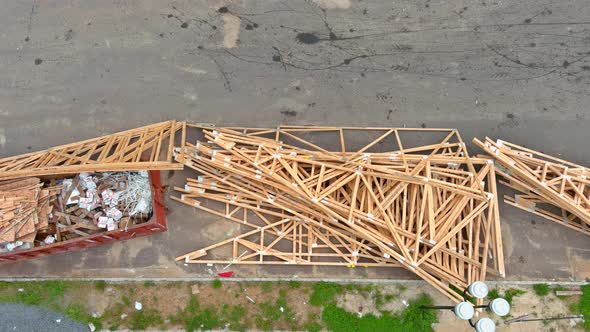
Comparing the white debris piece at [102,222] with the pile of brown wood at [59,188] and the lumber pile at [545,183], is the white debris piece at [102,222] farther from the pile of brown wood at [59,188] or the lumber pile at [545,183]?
the lumber pile at [545,183]

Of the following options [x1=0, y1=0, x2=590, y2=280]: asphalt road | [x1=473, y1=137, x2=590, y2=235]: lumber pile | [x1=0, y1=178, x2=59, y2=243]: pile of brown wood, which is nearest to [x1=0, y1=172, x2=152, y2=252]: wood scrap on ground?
[x1=0, y1=178, x2=59, y2=243]: pile of brown wood

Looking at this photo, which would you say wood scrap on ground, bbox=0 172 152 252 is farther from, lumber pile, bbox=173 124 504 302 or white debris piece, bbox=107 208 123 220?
lumber pile, bbox=173 124 504 302

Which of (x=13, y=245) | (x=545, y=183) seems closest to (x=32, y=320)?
(x=13, y=245)

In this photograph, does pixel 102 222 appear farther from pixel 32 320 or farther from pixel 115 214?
pixel 32 320

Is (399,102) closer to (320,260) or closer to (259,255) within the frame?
(320,260)

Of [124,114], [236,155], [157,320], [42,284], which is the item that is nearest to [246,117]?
[236,155]

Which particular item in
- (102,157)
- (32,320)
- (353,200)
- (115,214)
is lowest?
(32,320)

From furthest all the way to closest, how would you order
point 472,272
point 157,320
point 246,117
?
point 246,117, point 157,320, point 472,272

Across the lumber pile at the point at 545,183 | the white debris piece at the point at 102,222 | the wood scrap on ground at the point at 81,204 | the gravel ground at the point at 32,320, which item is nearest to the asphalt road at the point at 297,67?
the lumber pile at the point at 545,183
